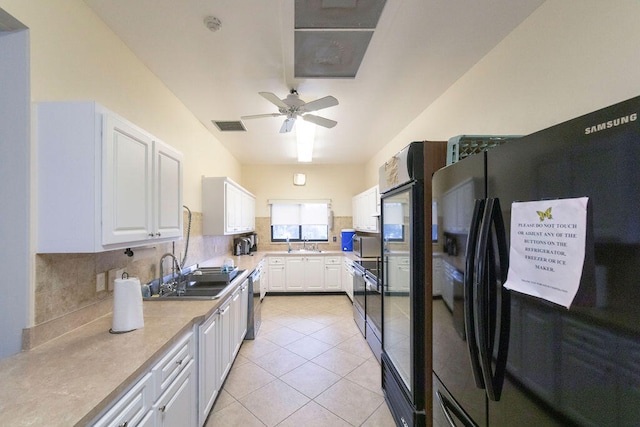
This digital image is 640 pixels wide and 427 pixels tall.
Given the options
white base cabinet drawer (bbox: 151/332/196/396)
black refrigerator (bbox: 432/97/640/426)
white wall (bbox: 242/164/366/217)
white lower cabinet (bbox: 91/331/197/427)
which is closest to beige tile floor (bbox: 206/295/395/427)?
white lower cabinet (bbox: 91/331/197/427)

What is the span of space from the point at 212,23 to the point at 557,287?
2.22 meters

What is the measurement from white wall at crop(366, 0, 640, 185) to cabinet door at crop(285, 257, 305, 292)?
3.84 meters

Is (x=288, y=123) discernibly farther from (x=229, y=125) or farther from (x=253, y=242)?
(x=253, y=242)

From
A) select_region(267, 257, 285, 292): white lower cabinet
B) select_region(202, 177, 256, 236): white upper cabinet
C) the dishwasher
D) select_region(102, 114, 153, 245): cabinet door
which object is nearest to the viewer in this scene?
select_region(102, 114, 153, 245): cabinet door


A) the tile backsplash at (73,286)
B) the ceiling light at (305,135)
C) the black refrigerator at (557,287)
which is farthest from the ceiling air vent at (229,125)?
the black refrigerator at (557,287)

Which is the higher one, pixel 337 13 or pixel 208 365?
pixel 337 13

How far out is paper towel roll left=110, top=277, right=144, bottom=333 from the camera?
142 cm

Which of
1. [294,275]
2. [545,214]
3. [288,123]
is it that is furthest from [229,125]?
[545,214]

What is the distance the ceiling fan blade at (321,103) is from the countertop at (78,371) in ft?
6.54

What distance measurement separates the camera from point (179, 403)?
147cm

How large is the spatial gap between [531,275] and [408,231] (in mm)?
987

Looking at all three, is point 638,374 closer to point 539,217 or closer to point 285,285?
point 539,217

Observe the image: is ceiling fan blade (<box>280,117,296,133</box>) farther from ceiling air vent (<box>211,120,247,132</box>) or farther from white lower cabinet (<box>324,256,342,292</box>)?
white lower cabinet (<box>324,256,342,292</box>)

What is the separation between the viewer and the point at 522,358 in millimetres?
776
